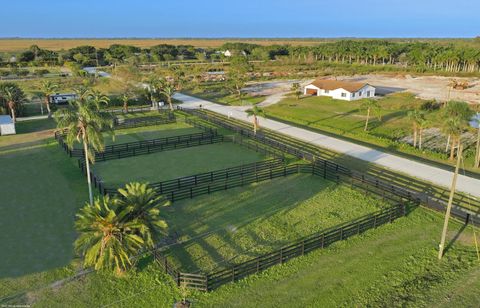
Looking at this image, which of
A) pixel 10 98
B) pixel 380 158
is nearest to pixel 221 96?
pixel 10 98

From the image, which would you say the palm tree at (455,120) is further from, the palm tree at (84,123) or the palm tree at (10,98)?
the palm tree at (10,98)

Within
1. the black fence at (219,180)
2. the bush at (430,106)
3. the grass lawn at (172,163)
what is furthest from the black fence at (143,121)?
the bush at (430,106)

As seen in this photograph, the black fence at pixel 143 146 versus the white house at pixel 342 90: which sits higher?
the white house at pixel 342 90

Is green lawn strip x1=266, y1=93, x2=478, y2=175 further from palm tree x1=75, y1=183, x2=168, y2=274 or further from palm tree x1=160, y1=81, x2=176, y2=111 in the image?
palm tree x1=75, y1=183, x2=168, y2=274

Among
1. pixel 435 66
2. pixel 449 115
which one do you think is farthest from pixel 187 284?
pixel 435 66

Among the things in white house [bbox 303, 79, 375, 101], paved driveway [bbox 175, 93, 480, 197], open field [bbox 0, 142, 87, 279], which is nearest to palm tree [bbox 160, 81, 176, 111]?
paved driveway [bbox 175, 93, 480, 197]

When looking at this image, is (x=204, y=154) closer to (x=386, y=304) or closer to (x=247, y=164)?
(x=247, y=164)
